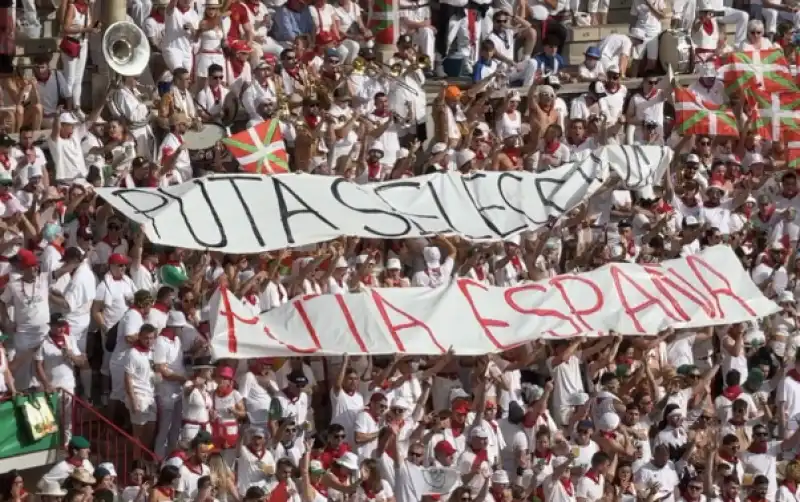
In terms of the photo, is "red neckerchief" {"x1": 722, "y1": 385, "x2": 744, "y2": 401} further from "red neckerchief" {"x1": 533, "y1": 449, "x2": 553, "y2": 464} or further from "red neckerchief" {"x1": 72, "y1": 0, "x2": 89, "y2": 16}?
"red neckerchief" {"x1": 72, "y1": 0, "x2": 89, "y2": 16}

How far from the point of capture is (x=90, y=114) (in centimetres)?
2989

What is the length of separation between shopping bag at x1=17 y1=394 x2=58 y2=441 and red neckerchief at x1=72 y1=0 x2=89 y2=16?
652cm

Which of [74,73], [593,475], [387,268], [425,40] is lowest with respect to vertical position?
[593,475]

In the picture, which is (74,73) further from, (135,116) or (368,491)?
(368,491)

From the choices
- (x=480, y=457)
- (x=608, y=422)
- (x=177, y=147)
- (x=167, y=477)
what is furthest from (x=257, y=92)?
(x=167, y=477)

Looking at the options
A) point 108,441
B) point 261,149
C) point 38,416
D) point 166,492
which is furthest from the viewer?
point 261,149

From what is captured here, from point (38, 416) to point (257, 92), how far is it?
6.27 meters

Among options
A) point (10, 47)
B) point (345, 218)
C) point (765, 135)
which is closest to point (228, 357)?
point (345, 218)

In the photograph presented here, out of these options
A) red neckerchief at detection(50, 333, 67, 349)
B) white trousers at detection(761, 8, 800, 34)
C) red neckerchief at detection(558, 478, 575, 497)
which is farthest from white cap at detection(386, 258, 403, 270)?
white trousers at detection(761, 8, 800, 34)

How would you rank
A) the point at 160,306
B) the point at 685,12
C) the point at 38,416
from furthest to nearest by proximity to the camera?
1. the point at 685,12
2. the point at 160,306
3. the point at 38,416

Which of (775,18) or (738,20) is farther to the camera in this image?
(775,18)

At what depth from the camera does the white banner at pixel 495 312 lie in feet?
89.9

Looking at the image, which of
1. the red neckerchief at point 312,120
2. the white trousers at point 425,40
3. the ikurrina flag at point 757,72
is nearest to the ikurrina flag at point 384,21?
the white trousers at point 425,40

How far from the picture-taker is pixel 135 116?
97.8 feet
